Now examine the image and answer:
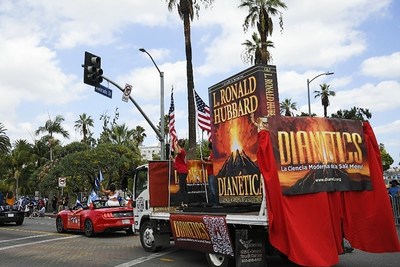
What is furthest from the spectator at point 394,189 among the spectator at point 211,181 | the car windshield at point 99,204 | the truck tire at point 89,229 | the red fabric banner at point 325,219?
the truck tire at point 89,229

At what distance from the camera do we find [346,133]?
25.5 feet

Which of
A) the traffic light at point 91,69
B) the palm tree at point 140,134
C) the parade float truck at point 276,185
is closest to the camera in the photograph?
the parade float truck at point 276,185

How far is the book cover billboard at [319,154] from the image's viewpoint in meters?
6.98

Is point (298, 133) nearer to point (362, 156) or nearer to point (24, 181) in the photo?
point (362, 156)

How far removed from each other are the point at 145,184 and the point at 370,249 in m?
5.68

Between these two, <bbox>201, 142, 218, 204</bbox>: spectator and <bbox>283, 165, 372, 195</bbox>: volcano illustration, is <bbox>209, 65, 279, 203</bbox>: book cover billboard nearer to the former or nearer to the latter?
<bbox>201, 142, 218, 204</bbox>: spectator

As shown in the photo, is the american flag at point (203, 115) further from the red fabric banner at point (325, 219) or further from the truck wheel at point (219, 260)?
the red fabric banner at point (325, 219)

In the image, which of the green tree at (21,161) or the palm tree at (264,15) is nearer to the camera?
the palm tree at (264,15)

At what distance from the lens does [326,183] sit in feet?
23.6

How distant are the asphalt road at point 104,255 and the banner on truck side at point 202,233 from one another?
631 millimetres

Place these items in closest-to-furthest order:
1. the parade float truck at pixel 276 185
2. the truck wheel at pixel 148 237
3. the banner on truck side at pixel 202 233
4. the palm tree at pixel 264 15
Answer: the parade float truck at pixel 276 185
the banner on truck side at pixel 202 233
the truck wheel at pixel 148 237
the palm tree at pixel 264 15

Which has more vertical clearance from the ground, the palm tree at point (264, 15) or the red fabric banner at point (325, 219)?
the palm tree at point (264, 15)

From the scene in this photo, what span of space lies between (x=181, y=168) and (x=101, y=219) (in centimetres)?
584

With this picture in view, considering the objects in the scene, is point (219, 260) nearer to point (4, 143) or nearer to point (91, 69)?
point (91, 69)
